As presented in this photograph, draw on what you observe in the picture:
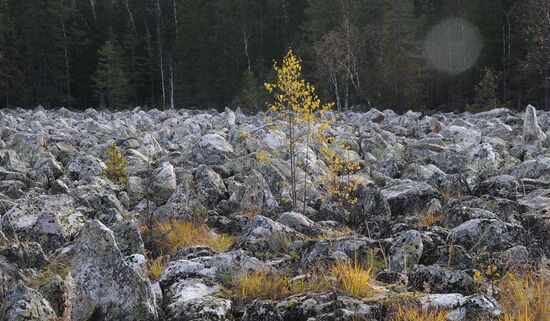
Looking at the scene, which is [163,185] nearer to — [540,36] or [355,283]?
[355,283]

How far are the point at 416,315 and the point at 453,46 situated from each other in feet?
143

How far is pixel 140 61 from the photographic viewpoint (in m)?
58.5

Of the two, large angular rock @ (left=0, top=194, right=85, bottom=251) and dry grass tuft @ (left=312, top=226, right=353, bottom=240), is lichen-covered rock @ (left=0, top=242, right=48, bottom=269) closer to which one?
large angular rock @ (left=0, top=194, right=85, bottom=251)

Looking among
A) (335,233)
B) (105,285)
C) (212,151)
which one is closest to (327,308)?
(105,285)

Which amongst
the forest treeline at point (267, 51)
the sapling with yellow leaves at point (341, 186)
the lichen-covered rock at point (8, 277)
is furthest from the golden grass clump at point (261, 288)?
the forest treeline at point (267, 51)

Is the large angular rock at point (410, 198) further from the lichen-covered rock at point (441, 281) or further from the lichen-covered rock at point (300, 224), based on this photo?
the lichen-covered rock at point (441, 281)

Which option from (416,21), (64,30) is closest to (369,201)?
(416,21)

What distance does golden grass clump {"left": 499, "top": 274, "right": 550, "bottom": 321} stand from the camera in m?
4.16

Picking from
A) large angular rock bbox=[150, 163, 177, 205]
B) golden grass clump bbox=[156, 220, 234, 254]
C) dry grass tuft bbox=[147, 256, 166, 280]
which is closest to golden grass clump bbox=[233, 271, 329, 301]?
dry grass tuft bbox=[147, 256, 166, 280]

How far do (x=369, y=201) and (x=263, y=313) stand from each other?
17.0 feet

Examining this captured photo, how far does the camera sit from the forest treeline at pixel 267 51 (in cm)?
3925

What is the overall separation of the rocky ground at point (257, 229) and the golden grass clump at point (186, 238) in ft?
0.99

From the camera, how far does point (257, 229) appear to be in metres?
6.81

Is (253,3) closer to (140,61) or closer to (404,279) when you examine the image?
(140,61)
